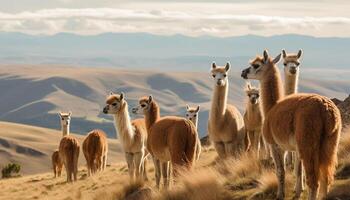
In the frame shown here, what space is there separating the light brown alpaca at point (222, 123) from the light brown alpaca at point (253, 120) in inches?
26.3

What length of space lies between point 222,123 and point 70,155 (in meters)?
9.90

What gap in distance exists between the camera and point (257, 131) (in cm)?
1616

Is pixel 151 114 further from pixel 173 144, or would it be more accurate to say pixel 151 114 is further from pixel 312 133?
pixel 312 133

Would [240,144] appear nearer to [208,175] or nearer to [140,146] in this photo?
[140,146]

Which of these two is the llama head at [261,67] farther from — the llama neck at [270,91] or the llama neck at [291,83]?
the llama neck at [291,83]

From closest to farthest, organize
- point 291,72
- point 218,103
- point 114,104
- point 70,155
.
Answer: point 291,72, point 218,103, point 114,104, point 70,155

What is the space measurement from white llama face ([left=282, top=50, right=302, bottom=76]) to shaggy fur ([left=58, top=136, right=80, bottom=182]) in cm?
1169

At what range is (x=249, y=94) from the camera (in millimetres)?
16703

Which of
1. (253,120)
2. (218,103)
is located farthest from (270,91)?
(253,120)

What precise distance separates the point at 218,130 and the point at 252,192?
4.83m

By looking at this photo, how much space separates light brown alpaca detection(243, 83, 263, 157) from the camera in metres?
16.1

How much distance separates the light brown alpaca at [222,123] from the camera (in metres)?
14.9

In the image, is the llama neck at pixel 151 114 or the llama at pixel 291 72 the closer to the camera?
the llama at pixel 291 72

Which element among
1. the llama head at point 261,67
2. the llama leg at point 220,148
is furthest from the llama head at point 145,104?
the llama head at point 261,67
